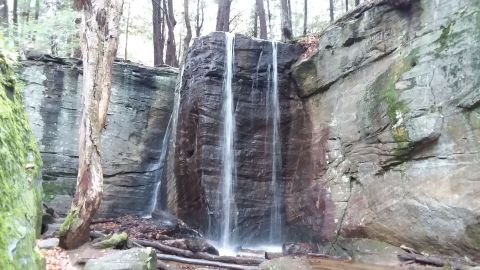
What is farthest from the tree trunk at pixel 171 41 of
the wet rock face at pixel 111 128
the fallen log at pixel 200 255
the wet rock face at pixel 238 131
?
the fallen log at pixel 200 255

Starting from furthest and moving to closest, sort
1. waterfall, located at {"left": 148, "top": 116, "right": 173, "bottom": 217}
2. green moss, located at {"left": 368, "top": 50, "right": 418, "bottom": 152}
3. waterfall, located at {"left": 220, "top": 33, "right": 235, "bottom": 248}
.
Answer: waterfall, located at {"left": 148, "top": 116, "right": 173, "bottom": 217} < waterfall, located at {"left": 220, "top": 33, "right": 235, "bottom": 248} < green moss, located at {"left": 368, "top": 50, "right": 418, "bottom": 152}

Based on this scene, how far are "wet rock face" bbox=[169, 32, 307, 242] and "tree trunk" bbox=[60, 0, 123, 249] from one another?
13.1 ft

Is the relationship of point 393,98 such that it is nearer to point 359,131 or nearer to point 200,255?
point 359,131

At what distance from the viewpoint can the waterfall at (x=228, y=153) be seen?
1045 centimetres

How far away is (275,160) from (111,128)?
5.21 metres

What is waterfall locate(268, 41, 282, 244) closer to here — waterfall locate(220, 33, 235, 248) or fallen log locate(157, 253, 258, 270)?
waterfall locate(220, 33, 235, 248)

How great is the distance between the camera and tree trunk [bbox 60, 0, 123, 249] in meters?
6.60

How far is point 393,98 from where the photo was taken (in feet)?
29.2

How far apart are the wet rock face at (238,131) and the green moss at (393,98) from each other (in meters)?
2.68

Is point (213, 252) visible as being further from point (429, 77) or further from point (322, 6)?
point (322, 6)

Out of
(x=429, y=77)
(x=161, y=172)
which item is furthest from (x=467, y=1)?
(x=161, y=172)

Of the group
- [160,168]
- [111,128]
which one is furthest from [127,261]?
[111,128]

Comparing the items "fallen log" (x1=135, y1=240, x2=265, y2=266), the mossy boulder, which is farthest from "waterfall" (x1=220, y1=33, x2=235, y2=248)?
the mossy boulder

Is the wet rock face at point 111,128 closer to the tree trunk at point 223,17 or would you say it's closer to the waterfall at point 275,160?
the tree trunk at point 223,17
